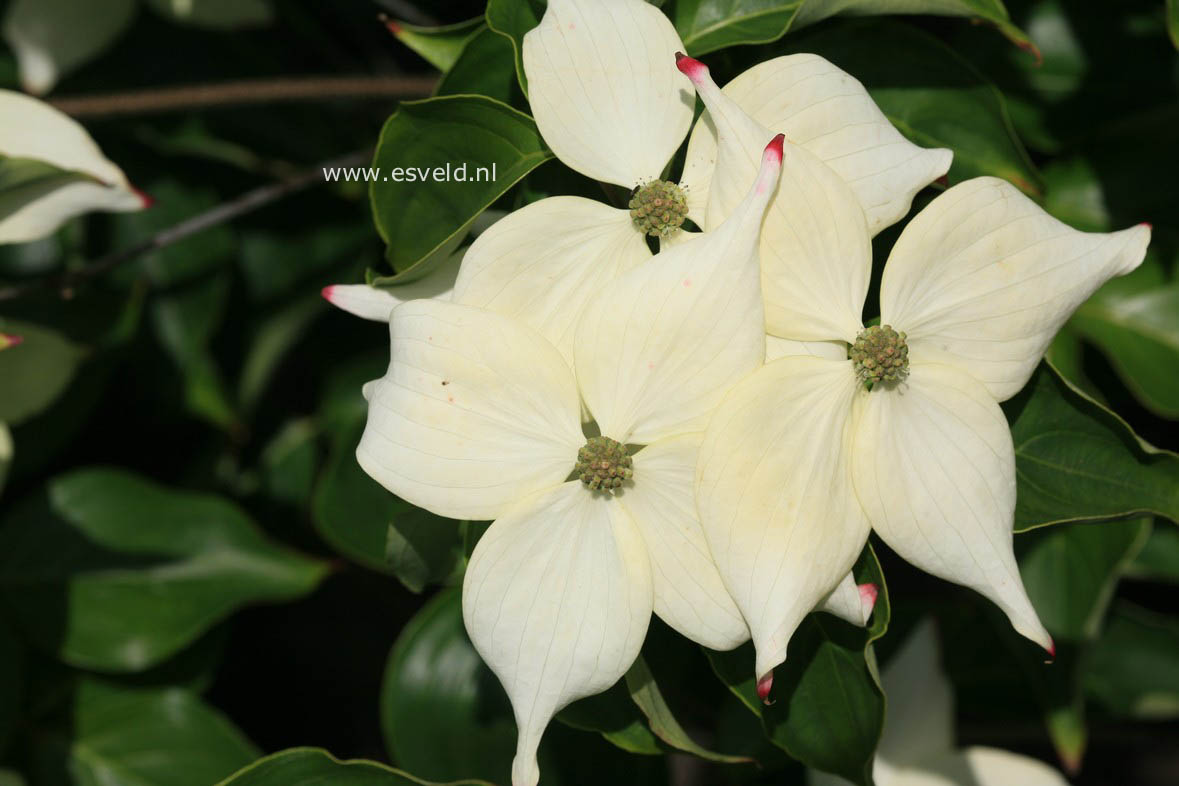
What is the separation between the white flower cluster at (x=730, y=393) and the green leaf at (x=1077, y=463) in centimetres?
4

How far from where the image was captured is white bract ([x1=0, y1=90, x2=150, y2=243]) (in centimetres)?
62

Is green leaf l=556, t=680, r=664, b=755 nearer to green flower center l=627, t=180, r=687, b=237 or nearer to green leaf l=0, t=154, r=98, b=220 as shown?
green flower center l=627, t=180, r=687, b=237

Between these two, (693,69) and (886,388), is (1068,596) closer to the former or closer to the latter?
(886,388)

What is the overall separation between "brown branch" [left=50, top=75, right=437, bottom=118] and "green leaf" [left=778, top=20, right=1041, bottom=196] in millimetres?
303

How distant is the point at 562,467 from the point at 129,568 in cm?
55

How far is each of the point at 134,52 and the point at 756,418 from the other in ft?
2.76

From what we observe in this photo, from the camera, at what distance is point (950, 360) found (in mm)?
470

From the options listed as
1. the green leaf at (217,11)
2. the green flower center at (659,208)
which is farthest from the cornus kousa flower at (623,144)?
the green leaf at (217,11)

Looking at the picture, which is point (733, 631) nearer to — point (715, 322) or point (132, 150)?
point (715, 322)

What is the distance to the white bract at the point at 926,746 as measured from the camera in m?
0.70

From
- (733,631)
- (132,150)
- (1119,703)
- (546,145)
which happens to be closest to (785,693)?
(733,631)

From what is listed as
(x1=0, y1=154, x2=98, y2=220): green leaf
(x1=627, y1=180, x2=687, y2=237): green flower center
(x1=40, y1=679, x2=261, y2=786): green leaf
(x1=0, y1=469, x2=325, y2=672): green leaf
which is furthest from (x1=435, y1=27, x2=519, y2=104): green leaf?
(x1=40, y1=679, x2=261, y2=786): green leaf

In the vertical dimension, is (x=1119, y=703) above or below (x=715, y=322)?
below

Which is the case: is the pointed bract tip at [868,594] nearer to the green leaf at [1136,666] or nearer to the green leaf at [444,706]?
the green leaf at [444,706]
